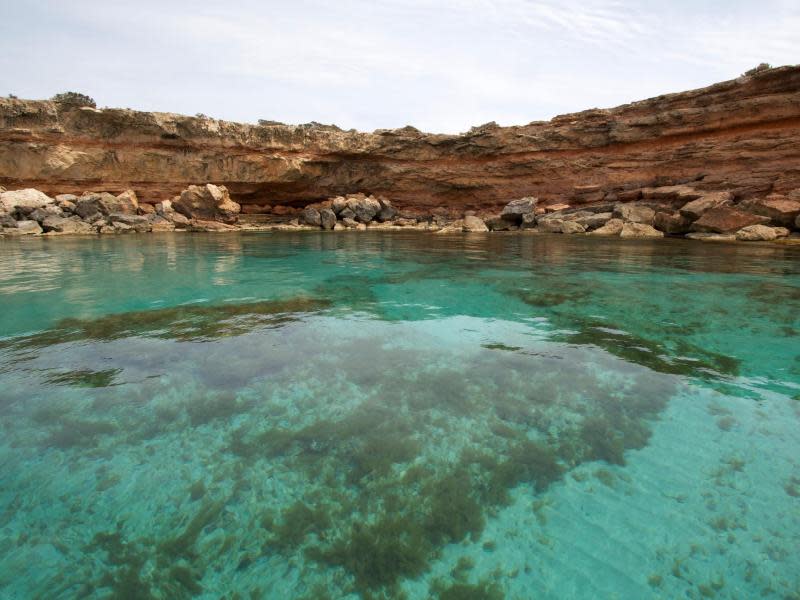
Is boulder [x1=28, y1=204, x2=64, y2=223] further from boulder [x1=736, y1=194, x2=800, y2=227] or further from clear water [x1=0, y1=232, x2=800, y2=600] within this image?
boulder [x1=736, y1=194, x2=800, y2=227]

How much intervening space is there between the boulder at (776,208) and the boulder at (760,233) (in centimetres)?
52

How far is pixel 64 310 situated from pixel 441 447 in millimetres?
6108

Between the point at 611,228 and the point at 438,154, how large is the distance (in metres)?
12.6

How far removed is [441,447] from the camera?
2.79 metres

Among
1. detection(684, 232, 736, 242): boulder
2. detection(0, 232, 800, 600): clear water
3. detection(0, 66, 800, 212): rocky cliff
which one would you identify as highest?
detection(0, 66, 800, 212): rocky cliff

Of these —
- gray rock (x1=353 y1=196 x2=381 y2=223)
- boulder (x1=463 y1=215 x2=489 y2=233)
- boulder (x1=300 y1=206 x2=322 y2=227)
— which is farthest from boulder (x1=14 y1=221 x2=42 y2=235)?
boulder (x1=463 y1=215 x2=489 y2=233)

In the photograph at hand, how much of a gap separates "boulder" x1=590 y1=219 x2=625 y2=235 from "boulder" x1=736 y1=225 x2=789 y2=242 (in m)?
4.93

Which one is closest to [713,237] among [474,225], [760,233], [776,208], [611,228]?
[760,233]

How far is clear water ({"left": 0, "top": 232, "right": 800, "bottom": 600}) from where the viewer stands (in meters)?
1.90

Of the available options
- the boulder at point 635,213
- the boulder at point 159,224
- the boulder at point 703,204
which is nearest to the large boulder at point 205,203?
the boulder at point 159,224

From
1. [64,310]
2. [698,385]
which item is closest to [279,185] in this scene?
[64,310]

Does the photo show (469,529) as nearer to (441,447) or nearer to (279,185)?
(441,447)

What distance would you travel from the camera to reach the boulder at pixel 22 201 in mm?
21531

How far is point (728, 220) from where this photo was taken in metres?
18.4
